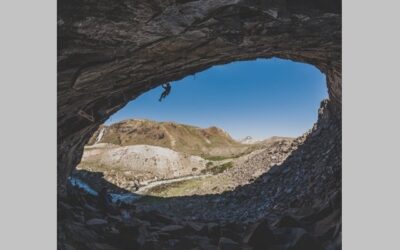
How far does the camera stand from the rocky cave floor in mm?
8094

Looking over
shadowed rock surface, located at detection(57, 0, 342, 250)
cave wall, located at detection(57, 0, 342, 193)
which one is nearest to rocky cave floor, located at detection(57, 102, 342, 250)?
shadowed rock surface, located at detection(57, 0, 342, 250)

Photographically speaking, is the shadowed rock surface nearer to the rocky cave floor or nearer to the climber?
the rocky cave floor

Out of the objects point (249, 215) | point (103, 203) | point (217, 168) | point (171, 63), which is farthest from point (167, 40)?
point (217, 168)

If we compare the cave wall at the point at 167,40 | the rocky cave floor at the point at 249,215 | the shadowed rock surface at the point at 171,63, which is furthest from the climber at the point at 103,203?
the cave wall at the point at 167,40

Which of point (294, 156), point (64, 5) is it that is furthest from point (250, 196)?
point (64, 5)

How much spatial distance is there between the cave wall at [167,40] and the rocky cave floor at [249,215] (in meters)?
2.51

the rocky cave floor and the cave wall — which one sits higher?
the cave wall

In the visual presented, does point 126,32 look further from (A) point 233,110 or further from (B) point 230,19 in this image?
(A) point 233,110

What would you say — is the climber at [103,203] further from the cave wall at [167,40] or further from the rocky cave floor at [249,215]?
the cave wall at [167,40]

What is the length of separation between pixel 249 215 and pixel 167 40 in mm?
8072

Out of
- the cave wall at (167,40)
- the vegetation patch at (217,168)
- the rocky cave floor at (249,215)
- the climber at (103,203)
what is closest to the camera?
the cave wall at (167,40)

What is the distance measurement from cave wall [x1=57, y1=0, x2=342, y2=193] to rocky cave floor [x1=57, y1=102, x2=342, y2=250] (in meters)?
2.51

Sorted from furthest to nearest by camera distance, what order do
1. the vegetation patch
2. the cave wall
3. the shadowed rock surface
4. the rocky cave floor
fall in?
1. the vegetation patch
2. the rocky cave floor
3. the shadowed rock surface
4. the cave wall

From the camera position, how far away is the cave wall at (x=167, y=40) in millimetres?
6234
